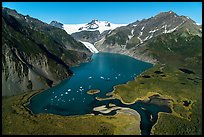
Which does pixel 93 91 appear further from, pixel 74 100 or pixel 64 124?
pixel 64 124

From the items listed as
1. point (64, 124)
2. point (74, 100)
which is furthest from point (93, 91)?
point (64, 124)

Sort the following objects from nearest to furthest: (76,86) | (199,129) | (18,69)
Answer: (199,129), (18,69), (76,86)

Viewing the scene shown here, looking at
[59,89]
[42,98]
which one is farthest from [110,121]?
[59,89]

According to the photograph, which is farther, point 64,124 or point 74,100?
point 74,100

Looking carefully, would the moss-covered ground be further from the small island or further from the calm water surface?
the small island

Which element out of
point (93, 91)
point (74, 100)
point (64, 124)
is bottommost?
point (64, 124)

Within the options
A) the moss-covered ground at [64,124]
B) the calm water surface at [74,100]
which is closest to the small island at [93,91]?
the calm water surface at [74,100]

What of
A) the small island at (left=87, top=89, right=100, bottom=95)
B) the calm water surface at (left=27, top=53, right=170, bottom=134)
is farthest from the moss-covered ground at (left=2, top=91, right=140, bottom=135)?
the small island at (left=87, top=89, right=100, bottom=95)

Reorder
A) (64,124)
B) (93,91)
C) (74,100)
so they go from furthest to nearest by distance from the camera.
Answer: (93,91) → (74,100) → (64,124)

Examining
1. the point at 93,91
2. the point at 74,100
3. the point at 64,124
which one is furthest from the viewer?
the point at 93,91

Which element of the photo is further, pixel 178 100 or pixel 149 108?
pixel 178 100

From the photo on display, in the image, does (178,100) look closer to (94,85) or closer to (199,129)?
(199,129)
